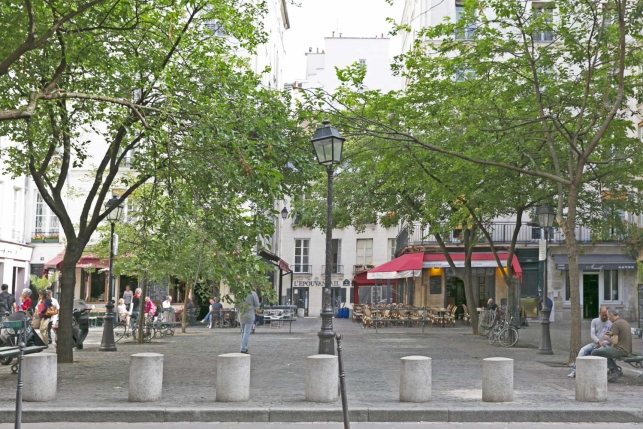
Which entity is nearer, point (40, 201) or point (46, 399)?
point (46, 399)

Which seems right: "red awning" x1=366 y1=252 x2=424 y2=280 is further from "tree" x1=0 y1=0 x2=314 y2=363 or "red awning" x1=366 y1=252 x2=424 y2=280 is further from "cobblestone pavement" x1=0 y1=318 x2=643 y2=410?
"tree" x1=0 y1=0 x2=314 y2=363

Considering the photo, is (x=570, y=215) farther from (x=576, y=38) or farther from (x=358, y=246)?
(x=358, y=246)

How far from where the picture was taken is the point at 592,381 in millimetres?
11375

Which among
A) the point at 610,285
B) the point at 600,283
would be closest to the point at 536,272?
the point at 600,283

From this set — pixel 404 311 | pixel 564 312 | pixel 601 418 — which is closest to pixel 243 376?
pixel 601 418

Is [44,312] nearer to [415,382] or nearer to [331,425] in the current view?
[415,382]

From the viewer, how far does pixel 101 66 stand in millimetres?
15828

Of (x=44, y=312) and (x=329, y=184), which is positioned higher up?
(x=329, y=184)

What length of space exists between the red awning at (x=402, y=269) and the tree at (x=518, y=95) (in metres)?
14.2

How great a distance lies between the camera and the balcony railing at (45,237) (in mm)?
42750

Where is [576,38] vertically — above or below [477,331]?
above

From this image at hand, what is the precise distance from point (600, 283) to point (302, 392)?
32.5 metres

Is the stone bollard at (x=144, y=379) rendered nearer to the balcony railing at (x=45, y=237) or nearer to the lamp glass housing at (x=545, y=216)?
the lamp glass housing at (x=545, y=216)

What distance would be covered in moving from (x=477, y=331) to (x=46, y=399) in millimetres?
20398
